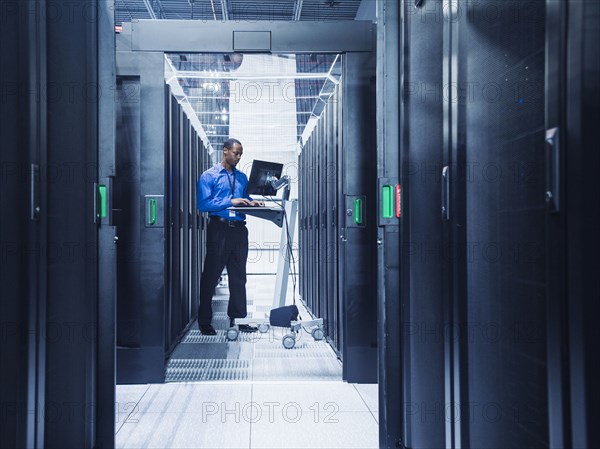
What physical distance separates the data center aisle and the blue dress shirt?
119cm

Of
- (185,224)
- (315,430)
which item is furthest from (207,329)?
(315,430)

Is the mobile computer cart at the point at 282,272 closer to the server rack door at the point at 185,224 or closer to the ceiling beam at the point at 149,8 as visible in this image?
the server rack door at the point at 185,224

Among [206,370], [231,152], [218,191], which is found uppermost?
[231,152]

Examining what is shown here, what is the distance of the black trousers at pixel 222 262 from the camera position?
202 inches

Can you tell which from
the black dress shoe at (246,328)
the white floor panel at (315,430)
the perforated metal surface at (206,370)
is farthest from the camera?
the black dress shoe at (246,328)

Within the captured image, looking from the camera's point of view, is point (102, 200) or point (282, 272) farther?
point (282, 272)

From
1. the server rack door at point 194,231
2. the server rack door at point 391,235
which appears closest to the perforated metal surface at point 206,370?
the server rack door at point 194,231

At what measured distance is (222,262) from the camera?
17.0 feet

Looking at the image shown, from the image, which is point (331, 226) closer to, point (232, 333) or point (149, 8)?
point (232, 333)

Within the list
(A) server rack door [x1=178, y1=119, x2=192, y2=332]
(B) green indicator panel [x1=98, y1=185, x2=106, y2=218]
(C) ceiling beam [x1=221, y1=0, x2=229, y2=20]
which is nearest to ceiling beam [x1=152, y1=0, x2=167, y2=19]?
(C) ceiling beam [x1=221, y1=0, x2=229, y2=20]

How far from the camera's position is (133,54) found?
3.60 m

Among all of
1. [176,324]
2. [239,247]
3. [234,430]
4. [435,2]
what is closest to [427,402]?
[234,430]

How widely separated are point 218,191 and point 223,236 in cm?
41

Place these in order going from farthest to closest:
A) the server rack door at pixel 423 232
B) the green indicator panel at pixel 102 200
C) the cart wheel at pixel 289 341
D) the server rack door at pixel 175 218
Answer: the cart wheel at pixel 289 341 < the server rack door at pixel 175 218 < the green indicator panel at pixel 102 200 < the server rack door at pixel 423 232
